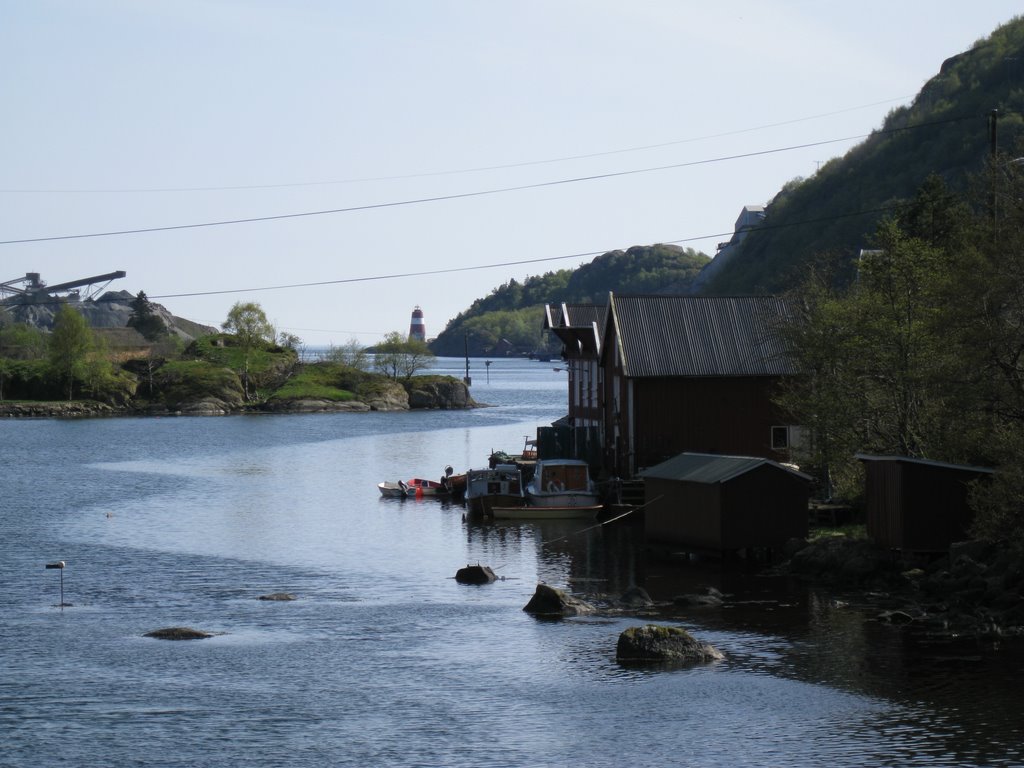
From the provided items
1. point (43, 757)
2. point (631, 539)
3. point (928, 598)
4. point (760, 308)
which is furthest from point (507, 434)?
point (43, 757)

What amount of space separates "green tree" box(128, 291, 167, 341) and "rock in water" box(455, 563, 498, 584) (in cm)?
15444

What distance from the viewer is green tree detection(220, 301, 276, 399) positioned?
17462cm

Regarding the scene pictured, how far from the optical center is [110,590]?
41.1 meters

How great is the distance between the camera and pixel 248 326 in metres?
176

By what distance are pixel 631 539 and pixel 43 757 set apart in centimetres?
3063

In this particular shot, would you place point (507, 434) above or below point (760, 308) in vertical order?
below

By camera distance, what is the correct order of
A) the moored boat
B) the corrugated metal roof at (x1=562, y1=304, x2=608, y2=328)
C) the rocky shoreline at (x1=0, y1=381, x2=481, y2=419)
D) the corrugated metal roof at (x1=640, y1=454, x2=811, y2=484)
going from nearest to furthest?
1. the corrugated metal roof at (x1=640, y1=454, x2=811, y2=484)
2. the corrugated metal roof at (x1=562, y1=304, x2=608, y2=328)
3. the moored boat
4. the rocky shoreline at (x1=0, y1=381, x2=481, y2=419)

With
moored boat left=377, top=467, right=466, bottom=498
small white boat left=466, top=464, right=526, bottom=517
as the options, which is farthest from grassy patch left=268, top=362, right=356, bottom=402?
small white boat left=466, top=464, right=526, bottom=517

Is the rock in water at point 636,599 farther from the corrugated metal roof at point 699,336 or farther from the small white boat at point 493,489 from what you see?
the small white boat at point 493,489

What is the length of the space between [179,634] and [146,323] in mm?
164584

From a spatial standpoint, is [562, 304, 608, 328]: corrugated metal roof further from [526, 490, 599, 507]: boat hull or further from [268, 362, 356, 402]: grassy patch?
[268, 362, 356, 402]: grassy patch

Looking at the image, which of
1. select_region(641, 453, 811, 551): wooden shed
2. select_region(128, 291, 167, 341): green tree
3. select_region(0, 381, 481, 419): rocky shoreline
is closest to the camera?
select_region(641, 453, 811, 551): wooden shed

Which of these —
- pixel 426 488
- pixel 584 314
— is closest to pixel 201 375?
pixel 426 488

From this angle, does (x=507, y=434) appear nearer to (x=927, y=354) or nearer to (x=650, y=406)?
(x=650, y=406)
